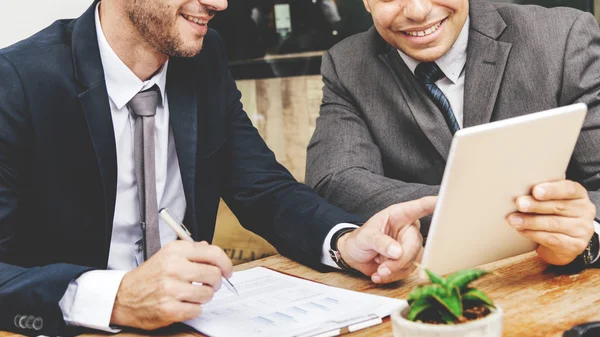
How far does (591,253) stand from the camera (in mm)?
1361

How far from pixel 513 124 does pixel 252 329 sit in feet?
1.77

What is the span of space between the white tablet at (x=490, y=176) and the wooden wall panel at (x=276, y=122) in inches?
97.9

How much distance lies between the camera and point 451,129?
2.06 meters

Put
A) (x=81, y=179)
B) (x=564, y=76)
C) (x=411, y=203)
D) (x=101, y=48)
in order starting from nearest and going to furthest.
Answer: (x=411, y=203)
(x=81, y=179)
(x=101, y=48)
(x=564, y=76)

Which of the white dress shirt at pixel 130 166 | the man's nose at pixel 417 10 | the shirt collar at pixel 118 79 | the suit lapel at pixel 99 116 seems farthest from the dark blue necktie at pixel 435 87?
Answer: the suit lapel at pixel 99 116

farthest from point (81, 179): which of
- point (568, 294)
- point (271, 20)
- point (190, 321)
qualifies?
point (271, 20)

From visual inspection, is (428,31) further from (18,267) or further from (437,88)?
(18,267)

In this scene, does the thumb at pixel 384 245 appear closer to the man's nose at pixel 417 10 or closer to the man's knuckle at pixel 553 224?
the man's knuckle at pixel 553 224

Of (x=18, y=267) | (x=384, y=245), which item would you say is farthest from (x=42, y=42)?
(x=384, y=245)

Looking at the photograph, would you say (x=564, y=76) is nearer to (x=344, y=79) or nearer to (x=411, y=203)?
(x=344, y=79)

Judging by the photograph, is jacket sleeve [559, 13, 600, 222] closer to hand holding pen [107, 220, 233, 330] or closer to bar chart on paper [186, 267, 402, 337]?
bar chart on paper [186, 267, 402, 337]

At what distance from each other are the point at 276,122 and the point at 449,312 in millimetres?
2991

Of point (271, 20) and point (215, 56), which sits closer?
point (215, 56)

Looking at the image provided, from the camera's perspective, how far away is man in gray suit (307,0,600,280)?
1.94 metres
